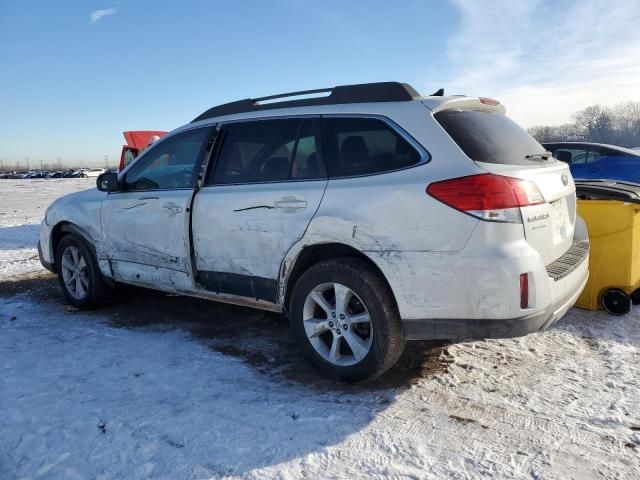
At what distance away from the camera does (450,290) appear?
114 inches

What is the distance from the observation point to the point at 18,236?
998 centimetres

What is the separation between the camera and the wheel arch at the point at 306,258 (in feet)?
11.0

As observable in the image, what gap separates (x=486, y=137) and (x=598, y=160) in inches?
308

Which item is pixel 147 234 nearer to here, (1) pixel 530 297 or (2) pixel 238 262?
→ (2) pixel 238 262

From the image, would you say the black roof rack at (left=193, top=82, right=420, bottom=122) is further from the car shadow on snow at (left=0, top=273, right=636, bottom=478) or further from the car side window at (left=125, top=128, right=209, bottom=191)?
the car shadow on snow at (left=0, top=273, right=636, bottom=478)

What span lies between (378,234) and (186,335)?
2.11 m

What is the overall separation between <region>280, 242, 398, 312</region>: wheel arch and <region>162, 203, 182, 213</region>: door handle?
118 centimetres

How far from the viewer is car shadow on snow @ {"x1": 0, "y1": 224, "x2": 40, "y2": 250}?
8978mm

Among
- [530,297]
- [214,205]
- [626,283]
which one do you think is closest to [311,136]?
[214,205]

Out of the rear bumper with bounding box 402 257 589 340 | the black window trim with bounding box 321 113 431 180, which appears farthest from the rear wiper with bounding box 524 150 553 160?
the rear bumper with bounding box 402 257 589 340

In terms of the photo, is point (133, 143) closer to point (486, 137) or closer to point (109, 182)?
point (109, 182)

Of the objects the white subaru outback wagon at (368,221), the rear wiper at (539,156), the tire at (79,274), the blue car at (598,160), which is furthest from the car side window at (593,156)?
the tire at (79,274)

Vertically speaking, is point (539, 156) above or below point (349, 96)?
below

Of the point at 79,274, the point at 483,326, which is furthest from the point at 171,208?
the point at 483,326
